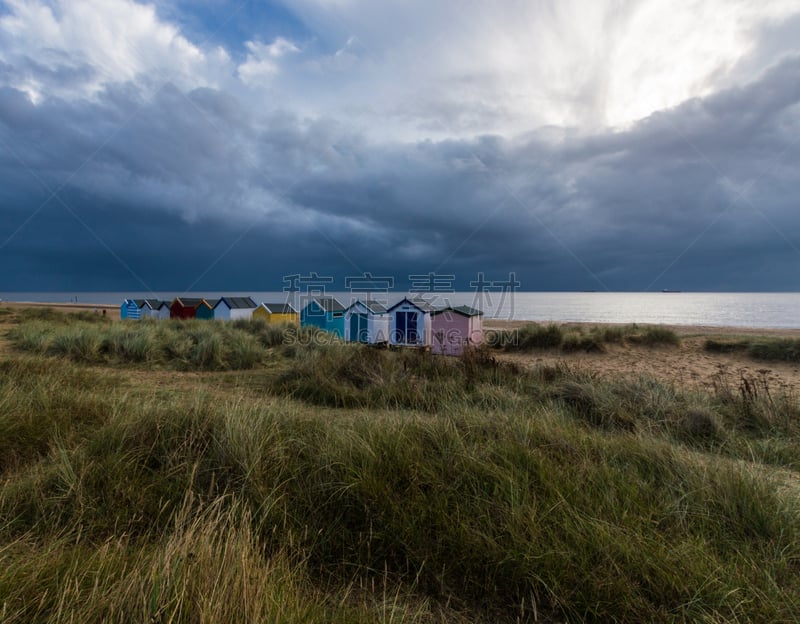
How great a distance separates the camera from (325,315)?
19.2 meters

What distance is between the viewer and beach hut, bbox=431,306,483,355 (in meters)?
14.8

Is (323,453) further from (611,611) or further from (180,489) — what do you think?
(611,611)

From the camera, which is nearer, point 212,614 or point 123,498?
point 212,614

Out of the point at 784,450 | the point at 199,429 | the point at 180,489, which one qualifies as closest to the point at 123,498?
the point at 180,489

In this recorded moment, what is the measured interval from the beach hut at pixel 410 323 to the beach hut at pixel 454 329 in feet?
1.07

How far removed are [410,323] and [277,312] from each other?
11415mm

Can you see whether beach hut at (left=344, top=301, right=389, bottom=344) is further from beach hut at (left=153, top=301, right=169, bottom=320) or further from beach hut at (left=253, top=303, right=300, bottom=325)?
beach hut at (left=153, top=301, right=169, bottom=320)

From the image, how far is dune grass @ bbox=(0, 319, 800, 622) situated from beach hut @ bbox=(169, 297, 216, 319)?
2205cm

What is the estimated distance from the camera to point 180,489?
112 inches

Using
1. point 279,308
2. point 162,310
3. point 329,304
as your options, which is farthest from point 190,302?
point 329,304

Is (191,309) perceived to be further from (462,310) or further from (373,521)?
(373,521)

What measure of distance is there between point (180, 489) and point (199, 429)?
85 centimetres

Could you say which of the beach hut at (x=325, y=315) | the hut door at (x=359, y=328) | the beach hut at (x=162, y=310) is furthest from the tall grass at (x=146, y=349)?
the beach hut at (x=162, y=310)

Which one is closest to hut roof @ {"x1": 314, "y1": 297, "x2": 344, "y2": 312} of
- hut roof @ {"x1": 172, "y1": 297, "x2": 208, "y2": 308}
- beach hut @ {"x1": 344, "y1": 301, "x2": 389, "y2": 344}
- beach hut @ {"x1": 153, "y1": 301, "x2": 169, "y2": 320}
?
beach hut @ {"x1": 344, "y1": 301, "x2": 389, "y2": 344}
